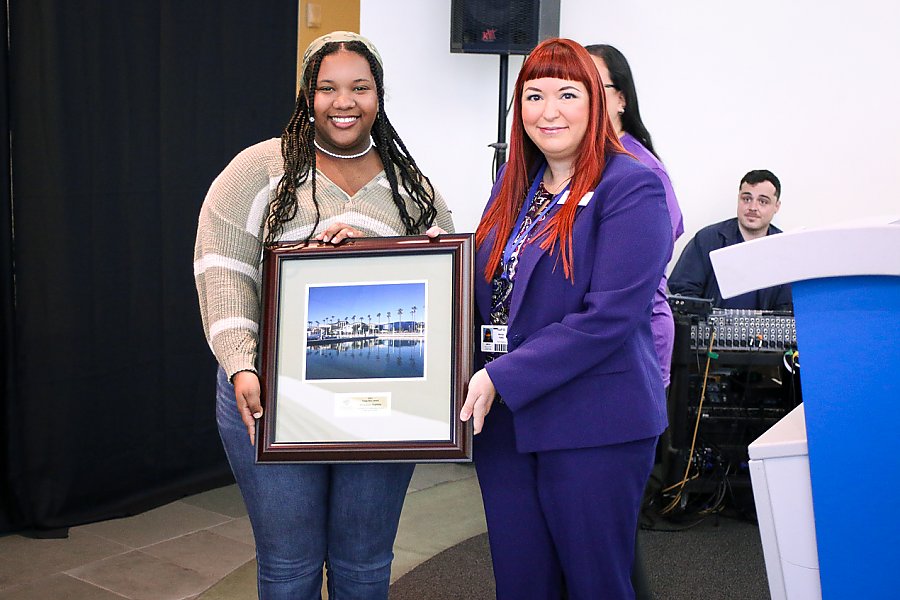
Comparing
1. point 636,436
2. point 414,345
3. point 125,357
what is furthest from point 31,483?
point 636,436

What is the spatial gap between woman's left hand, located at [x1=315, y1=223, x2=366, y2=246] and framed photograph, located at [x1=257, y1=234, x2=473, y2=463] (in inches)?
0.5

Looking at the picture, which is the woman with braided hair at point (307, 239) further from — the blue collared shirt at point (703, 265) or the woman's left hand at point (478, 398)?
the blue collared shirt at point (703, 265)

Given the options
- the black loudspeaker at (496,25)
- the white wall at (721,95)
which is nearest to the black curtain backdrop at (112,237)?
the black loudspeaker at (496,25)

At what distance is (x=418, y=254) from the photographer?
60.7 inches

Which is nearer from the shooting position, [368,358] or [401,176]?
[368,358]

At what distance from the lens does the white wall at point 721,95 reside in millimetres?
4609

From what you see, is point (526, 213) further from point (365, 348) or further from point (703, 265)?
point (703, 265)

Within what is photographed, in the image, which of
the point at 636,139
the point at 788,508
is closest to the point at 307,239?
the point at 788,508

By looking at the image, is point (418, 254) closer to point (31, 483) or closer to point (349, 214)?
point (349, 214)

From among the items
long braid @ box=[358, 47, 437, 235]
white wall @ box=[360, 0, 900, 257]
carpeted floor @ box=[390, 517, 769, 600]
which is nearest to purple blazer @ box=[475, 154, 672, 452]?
long braid @ box=[358, 47, 437, 235]

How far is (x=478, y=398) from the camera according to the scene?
1464mm

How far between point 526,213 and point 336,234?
34 centimetres

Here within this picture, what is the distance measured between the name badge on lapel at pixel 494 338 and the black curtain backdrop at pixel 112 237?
218 centimetres

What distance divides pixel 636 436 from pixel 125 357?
8.40ft
